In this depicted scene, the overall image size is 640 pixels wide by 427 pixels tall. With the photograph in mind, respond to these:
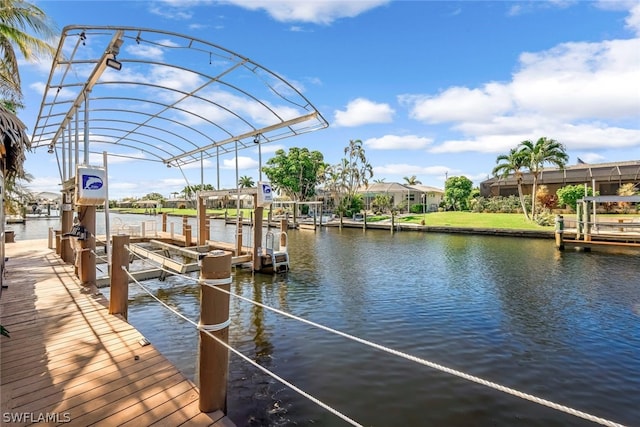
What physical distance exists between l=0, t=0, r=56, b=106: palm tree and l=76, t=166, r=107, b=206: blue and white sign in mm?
7419

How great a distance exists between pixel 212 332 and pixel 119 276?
3392mm

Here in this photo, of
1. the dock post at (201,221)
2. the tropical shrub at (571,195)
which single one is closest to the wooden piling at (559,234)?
the tropical shrub at (571,195)

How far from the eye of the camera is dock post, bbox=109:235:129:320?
5359 mm

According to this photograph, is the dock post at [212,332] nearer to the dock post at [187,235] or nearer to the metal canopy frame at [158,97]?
the metal canopy frame at [158,97]

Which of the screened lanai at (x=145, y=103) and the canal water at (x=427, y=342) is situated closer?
the canal water at (x=427, y=342)

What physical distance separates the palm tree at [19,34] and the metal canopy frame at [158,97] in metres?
2.26

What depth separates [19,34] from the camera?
11.4 m

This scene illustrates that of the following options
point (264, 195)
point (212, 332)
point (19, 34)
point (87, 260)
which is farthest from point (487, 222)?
point (19, 34)

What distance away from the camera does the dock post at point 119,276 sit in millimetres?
5359

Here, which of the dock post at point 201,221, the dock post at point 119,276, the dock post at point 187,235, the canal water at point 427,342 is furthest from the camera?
the dock post at point 187,235

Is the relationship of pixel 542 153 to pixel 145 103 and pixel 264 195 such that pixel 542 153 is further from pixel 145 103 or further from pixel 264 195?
pixel 145 103

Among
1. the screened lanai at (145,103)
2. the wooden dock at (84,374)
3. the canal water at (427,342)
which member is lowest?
the canal water at (427,342)

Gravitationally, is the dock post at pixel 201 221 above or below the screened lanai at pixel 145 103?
below

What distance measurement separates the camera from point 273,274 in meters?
14.1
